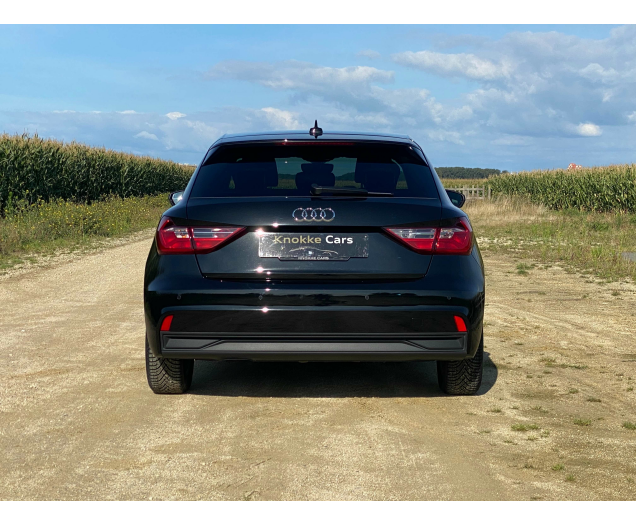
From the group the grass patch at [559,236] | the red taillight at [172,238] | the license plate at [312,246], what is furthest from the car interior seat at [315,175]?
the grass patch at [559,236]

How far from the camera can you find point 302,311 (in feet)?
14.7

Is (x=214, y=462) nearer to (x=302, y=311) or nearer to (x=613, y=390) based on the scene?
(x=302, y=311)

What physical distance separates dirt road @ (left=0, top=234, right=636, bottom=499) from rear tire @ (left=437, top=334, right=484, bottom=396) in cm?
8

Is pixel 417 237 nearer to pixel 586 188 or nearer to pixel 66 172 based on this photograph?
pixel 66 172

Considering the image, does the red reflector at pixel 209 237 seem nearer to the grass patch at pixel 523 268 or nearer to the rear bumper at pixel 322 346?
the rear bumper at pixel 322 346

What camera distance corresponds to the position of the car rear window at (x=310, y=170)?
4797 millimetres

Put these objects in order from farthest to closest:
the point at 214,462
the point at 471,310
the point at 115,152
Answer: the point at 115,152 → the point at 471,310 → the point at 214,462

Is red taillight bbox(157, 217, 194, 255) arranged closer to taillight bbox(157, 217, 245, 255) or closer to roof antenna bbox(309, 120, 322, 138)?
taillight bbox(157, 217, 245, 255)

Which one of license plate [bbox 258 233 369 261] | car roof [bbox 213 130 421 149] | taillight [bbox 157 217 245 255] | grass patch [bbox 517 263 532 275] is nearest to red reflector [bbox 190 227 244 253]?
taillight [bbox 157 217 245 255]

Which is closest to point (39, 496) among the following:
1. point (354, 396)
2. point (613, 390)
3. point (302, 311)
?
point (302, 311)

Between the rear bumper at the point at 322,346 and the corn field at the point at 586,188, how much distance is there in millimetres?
28749

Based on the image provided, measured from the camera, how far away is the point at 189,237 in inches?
180

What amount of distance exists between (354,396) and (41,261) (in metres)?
11.0

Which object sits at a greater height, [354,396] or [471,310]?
[471,310]
